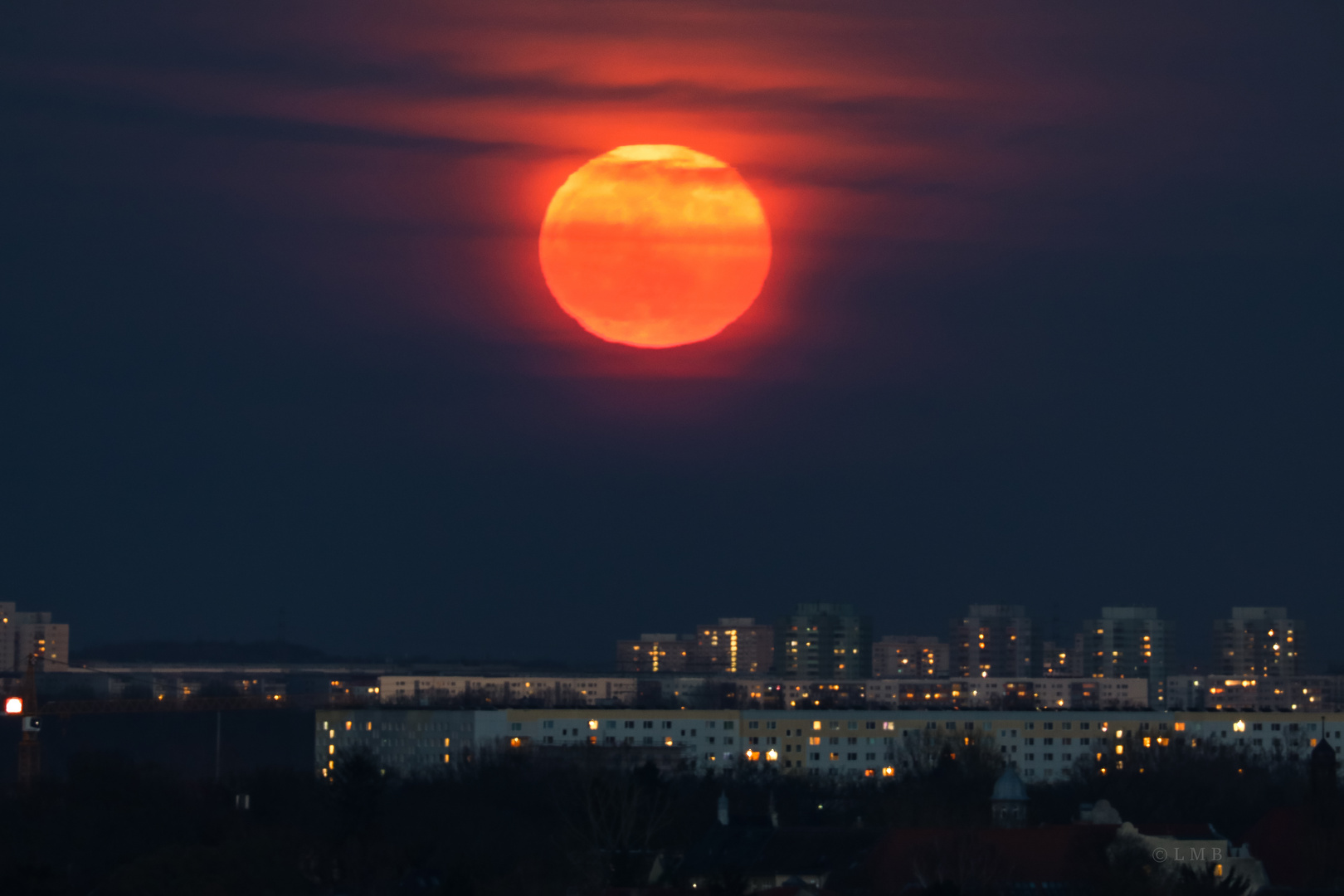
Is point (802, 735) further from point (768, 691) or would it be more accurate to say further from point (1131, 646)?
point (1131, 646)

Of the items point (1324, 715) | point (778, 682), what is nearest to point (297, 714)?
point (778, 682)

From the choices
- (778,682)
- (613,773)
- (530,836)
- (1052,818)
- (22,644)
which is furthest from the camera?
(22,644)

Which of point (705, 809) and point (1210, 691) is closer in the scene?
point (705, 809)

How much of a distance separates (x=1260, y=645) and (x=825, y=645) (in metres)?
34.1

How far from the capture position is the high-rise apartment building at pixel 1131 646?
183625 millimetres

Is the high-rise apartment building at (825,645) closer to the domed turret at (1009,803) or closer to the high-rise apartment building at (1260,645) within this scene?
the high-rise apartment building at (1260,645)

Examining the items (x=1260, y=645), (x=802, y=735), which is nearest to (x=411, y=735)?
(x=802, y=735)

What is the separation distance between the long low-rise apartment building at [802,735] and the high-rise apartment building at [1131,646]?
3201 inches

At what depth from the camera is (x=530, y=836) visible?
61.8 meters

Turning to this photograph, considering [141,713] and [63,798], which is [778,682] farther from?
[63,798]

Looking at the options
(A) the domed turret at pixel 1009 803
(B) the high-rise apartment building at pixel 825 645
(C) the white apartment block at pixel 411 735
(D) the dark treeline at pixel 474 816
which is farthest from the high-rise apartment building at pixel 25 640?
(A) the domed turret at pixel 1009 803

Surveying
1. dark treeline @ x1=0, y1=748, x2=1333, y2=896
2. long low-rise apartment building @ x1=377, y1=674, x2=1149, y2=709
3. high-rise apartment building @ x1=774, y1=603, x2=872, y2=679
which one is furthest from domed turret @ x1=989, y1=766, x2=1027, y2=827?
high-rise apartment building @ x1=774, y1=603, x2=872, y2=679

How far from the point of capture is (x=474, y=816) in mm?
66688

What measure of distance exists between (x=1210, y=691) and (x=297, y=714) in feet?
224
